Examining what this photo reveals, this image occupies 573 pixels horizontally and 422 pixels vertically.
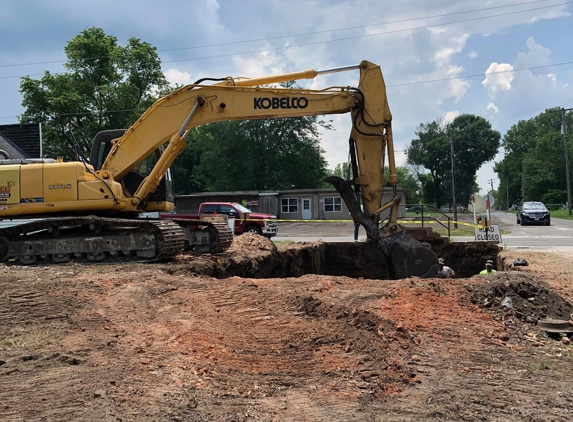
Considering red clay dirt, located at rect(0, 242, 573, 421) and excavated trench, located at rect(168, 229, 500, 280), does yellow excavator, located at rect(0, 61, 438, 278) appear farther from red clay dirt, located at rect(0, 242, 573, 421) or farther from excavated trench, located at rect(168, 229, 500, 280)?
excavated trench, located at rect(168, 229, 500, 280)

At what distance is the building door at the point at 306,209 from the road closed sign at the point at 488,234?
25.8 metres

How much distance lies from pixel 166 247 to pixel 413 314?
562cm

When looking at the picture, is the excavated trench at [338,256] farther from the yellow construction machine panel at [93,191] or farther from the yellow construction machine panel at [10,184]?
the yellow construction machine panel at [10,184]

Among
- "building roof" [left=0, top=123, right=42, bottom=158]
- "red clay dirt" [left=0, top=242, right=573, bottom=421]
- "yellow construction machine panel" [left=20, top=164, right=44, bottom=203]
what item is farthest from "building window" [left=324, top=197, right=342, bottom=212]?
"red clay dirt" [left=0, top=242, right=573, bottom=421]

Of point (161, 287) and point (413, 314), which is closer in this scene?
point (413, 314)

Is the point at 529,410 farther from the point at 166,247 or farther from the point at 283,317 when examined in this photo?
the point at 166,247

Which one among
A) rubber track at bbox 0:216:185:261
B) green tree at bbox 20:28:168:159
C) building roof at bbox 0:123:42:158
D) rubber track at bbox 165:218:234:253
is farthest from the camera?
green tree at bbox 20:28:168:159

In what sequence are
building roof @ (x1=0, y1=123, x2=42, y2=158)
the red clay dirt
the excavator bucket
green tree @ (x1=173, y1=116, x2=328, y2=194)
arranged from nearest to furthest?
the red clay dirt, the excavator bucket, building roof @ (x1=0, y1=123, x2=42, y2=158), green tree @ (x1=173, y1=116, x2=328, y2=194)

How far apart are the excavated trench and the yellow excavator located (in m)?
2.93

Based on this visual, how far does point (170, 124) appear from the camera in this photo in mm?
10930

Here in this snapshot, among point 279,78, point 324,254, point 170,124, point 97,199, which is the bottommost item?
point 324,254

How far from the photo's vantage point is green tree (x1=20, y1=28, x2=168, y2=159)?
39375 millimetres

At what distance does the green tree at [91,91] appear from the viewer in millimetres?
39375

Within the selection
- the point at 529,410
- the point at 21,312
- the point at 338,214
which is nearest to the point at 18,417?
the point at 21,312
